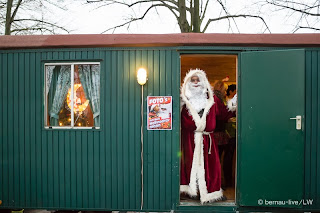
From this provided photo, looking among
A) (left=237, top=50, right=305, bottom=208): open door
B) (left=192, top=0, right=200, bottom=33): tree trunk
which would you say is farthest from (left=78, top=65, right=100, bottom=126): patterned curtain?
(left=192, top=0, right=200, bottom=33): tree trunk

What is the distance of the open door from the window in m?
2.57

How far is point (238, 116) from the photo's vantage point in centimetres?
419

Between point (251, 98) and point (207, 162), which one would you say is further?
point (207, 162)

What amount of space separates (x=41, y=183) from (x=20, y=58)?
2.26 m

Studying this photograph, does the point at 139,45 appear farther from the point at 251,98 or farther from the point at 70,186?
the point at 70,186

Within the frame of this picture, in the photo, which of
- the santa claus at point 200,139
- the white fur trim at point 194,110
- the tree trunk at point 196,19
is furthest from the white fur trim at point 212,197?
the tree trunk at point 196,19

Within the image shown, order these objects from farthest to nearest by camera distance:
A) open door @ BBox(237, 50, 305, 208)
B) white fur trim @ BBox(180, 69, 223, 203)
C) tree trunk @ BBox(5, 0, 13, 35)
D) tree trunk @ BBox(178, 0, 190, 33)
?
1. tree trunk @ BBox(5, 0, 13, 35)
2. tree trunk @ BBox(178, 0, 190, 33)
3. white fur trim @ BBox(180, 69, 223, 203)
4. open door @ BBox(237, 50, 305, 208)

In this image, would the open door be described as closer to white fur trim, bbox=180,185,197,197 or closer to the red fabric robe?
the red fabric robe

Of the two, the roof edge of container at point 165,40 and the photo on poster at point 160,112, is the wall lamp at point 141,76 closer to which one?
the photo on poster at point 160,112

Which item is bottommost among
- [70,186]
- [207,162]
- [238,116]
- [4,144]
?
[70,186]

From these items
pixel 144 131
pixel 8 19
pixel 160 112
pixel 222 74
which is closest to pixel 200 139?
pixel 160 112

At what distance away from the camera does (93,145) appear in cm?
429

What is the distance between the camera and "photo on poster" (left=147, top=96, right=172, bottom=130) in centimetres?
421

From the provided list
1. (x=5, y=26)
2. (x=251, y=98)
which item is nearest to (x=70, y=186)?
(x=251, y=98)
